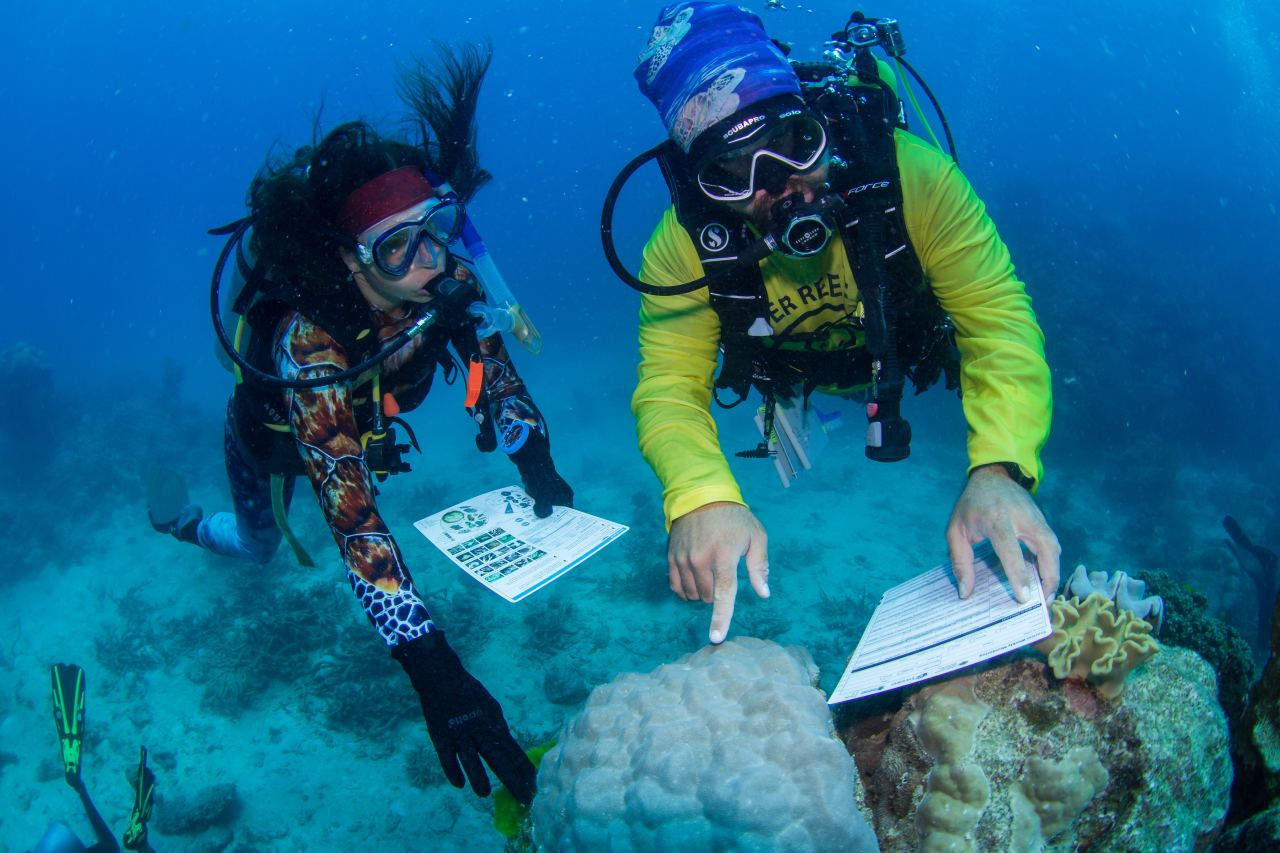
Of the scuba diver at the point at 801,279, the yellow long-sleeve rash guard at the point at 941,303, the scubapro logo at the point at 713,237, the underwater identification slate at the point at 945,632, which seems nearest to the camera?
the underwater identification slate at the point at 945,632

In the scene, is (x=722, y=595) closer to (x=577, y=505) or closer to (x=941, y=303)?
(x=941, y=303)

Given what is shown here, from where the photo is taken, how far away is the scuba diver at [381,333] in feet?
8.82

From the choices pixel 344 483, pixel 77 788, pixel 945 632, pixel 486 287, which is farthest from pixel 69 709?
pixel 945 632

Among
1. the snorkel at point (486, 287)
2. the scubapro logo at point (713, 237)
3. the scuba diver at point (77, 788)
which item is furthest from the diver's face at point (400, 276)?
the scuba diver at point (77, 788)

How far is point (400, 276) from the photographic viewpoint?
331 cm

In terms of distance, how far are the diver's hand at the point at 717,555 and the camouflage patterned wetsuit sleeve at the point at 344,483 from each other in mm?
1224

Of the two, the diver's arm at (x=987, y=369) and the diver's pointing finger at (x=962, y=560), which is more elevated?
the diver's arm at (x=987, y=369)

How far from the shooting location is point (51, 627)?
34.6ft

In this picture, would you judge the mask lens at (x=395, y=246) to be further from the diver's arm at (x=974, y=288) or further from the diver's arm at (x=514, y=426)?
the diver's arm at (x=974, y=288)

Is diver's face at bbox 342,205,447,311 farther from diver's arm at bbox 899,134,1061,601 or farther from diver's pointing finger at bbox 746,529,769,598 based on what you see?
diver's arm at bbox 899,134,1061,601

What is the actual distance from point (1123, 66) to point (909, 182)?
97.2m

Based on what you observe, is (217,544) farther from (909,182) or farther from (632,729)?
(909,182)

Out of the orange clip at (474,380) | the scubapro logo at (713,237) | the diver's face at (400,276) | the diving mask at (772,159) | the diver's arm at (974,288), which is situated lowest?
the diver's arm at (974,288)

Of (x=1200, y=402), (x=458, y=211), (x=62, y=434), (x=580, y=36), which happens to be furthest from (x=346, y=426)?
(x=580, y=36)
